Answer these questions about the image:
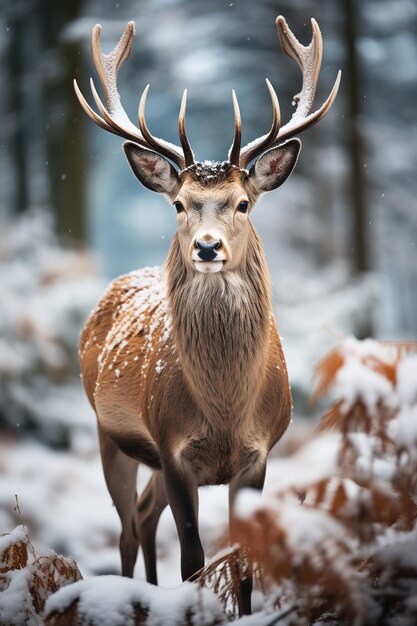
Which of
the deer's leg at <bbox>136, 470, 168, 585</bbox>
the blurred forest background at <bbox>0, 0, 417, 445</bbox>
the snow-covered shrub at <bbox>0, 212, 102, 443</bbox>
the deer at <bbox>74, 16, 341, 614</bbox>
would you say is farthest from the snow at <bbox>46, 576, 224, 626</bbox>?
the snow-covered shrub at <bbox>0, 212, 102, 443</bbox>

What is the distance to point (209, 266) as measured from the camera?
11.1 feet

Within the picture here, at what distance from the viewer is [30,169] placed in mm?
14086

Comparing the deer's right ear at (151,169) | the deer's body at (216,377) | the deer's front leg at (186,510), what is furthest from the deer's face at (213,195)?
the deer's front leg at (186,510)

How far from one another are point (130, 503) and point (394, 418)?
8.13 feet

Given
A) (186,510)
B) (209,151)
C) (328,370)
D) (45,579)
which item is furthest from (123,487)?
(209,151)

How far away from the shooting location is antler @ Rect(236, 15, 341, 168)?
3730mm

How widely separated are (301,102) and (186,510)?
1.93 m

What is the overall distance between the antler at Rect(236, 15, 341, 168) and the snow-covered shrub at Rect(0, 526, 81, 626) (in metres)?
1.80

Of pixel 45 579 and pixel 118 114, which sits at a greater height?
pixel 118 114

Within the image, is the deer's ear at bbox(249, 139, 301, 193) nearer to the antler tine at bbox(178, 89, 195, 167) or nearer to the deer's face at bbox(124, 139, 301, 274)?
the deer's face at bbox(124, 139, 301, 274)

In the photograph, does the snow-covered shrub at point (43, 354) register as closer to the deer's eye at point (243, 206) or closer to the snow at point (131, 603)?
the deer's eye at point (243, 206)

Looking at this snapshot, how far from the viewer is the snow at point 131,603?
260 centimetres

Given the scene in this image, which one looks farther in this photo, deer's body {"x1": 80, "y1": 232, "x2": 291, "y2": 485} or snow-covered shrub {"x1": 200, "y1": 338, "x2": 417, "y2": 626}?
deer's body {"x1": 80, "y1": 232, "x2": 291, "y2": 485}

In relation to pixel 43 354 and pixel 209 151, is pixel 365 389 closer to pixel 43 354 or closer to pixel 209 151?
pixel 43 354
